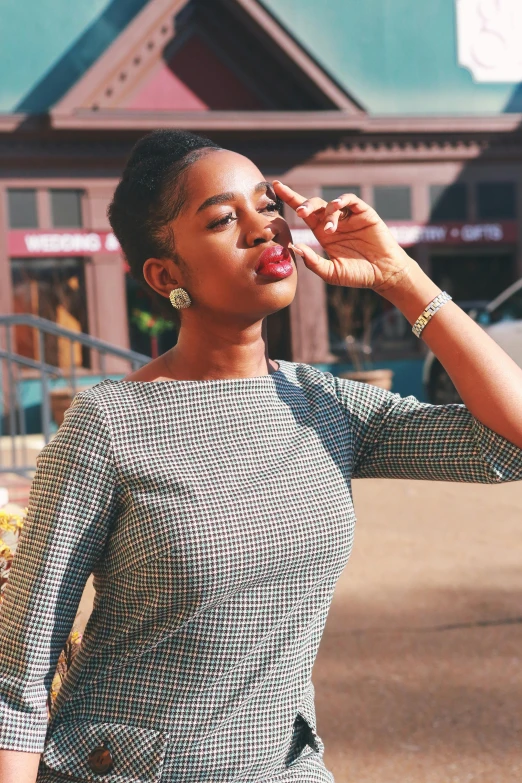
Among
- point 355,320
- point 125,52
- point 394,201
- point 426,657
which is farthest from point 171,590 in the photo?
point 394,201

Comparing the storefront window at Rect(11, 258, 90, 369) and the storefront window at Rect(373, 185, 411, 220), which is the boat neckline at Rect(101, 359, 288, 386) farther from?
the storefront window at Rect(373, 185, 411, 220)

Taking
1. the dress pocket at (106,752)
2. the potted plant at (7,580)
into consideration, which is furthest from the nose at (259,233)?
the dress pocket at (106,752)

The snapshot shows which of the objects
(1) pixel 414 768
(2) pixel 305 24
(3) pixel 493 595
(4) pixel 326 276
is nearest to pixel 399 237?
(2) pixel 305 24

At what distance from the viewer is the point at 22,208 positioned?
48.8 feet

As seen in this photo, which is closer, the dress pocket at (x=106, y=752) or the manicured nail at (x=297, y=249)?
the dress pocket at (x=106, y=752)

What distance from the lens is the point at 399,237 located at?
16.6m

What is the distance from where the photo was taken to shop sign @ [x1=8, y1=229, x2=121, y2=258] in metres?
14.8

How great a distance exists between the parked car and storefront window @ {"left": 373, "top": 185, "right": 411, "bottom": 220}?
478 centimetres

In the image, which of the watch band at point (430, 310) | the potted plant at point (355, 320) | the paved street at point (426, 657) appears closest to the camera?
the watch band at point (430, 310)

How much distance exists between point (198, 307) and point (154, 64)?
47.7ft

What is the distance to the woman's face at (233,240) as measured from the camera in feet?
6.15

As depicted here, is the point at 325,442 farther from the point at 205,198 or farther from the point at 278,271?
the point at 205,198

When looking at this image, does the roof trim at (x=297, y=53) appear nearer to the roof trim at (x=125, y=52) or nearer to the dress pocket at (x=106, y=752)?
the roof trim at (x=125, y=52)

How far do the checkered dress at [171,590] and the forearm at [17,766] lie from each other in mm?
18
